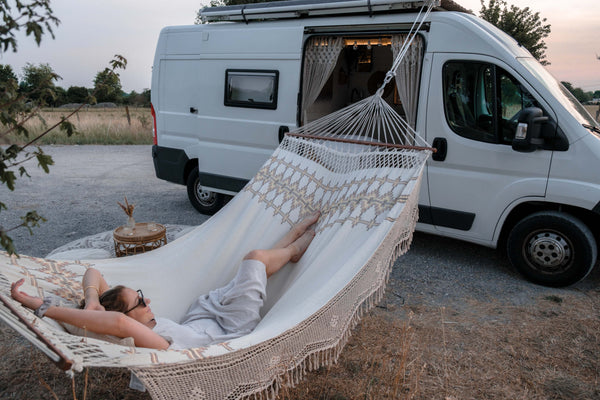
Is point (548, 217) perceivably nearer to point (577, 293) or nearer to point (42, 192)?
point (577, 293)

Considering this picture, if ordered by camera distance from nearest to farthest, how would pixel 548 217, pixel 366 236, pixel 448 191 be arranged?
pixel 366 236 → pixel 548 217 → pixel 448 191

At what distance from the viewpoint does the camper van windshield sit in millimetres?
3322

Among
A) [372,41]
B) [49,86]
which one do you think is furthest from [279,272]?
[372,41]

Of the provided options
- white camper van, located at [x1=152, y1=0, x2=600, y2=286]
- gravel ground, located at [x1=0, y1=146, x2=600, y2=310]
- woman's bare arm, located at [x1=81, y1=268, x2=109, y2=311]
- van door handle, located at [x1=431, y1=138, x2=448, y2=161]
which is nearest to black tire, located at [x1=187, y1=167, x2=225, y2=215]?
gravel ground, located at [x1=0, y1=146, x2=600, y2=310]

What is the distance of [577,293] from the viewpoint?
3.37 meters

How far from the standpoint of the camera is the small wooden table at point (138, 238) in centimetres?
329

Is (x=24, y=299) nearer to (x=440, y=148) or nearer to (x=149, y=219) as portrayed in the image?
(x=440, y=148)

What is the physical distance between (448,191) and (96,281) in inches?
109

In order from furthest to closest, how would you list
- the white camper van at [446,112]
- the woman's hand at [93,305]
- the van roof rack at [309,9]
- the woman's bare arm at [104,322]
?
1. the van roof rack at [309,9]
2. the white camper van at [446,112]
3. the woman's hand at [93,305]
4. the woman's bare arm at [104,322]

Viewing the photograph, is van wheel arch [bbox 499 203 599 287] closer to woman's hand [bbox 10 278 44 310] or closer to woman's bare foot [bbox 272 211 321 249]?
woman's bare foot [bbox 272 211 321 249]

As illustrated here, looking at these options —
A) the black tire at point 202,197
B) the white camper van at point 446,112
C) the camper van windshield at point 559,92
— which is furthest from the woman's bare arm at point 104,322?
the black tire at point 202,197

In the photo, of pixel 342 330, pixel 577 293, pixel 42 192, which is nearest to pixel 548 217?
pixel 577 293

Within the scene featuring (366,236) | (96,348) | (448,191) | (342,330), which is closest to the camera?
(96,348)

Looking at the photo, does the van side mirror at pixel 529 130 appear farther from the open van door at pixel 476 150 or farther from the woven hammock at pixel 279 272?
the woven hammock at pixel 279 272
